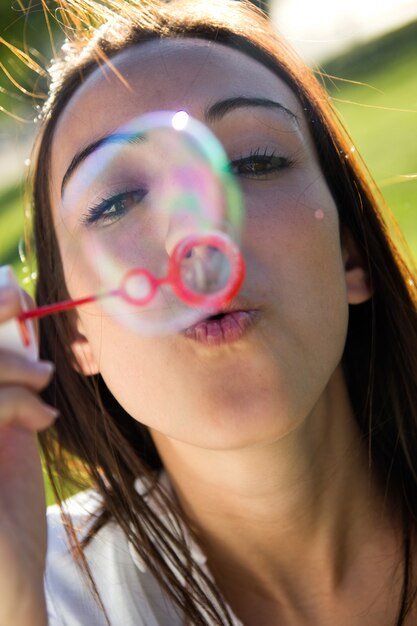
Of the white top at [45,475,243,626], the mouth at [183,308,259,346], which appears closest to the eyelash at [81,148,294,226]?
the mouth at [183,308,259,346]

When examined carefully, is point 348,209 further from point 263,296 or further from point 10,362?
point 10,362

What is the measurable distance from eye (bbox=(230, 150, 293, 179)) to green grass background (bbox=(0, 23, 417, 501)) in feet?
7.82

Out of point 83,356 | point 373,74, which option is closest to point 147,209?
point 83,356

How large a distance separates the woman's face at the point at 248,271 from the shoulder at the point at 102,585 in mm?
354

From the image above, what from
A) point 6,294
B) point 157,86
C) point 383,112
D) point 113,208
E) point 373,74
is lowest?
point 6,294

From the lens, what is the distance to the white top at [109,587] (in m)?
1.46

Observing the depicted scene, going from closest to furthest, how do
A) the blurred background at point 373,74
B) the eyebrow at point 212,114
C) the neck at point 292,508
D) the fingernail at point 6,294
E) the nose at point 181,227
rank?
the fingernail at point 6,294
the nose at point 181,227
the eyebrow at point 212,114
the neck at point 292,508
the blurred background at point 373,74

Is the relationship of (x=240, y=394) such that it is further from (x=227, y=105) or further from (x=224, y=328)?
(x=227, y=105)

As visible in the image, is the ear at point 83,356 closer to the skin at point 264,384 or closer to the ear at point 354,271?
the skin at point 264,384

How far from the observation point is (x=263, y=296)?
119 centimetres

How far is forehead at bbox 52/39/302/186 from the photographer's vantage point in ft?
4.23

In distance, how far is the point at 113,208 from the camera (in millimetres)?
1300

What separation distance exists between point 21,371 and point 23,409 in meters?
0.05

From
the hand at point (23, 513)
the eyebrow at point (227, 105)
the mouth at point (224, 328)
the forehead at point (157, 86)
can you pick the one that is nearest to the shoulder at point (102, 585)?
the hand at point (23, 513)
